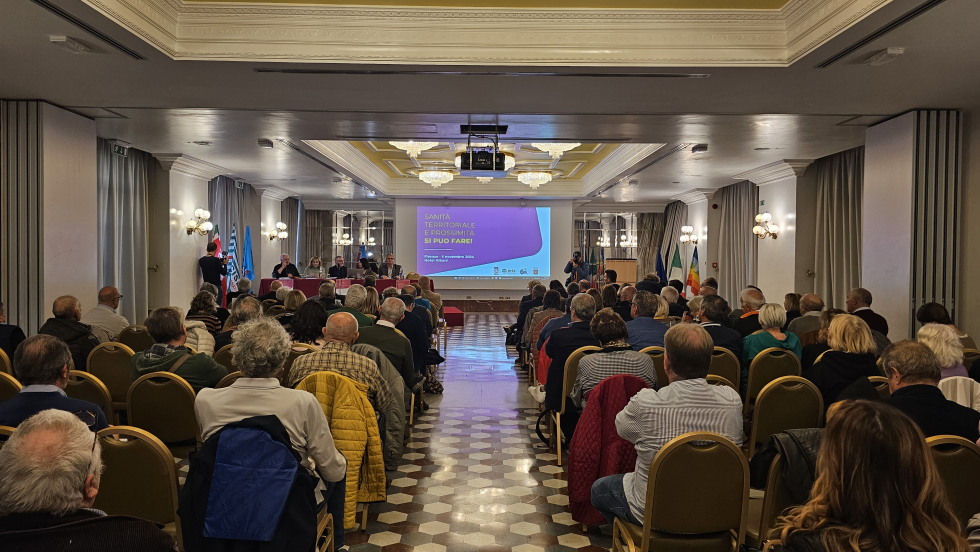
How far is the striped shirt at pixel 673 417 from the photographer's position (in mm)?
Answer: 2594

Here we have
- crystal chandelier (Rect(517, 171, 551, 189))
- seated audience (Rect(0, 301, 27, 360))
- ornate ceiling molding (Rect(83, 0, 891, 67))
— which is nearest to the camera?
seated audience (Rect(0, 301, 27, 360))

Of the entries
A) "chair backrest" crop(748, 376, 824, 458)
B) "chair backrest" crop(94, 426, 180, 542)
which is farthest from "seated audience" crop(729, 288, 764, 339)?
"chair backrest" crop(94, 426, 180, 542)

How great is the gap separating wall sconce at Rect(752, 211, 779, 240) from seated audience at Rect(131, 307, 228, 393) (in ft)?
36.0

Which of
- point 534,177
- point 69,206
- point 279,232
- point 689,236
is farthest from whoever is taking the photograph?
point 689,236

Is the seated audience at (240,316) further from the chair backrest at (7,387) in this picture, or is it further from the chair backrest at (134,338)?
the chair backrest at (7,387)

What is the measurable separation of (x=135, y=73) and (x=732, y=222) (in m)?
12.8

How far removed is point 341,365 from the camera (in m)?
3.47

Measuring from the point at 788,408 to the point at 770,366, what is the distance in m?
0.88

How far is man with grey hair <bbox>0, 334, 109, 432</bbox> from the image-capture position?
2637mm

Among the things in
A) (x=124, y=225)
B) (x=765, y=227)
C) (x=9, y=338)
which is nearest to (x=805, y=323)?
(x=9, y=338)

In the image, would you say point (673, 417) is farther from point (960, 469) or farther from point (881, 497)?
point (881, 497)

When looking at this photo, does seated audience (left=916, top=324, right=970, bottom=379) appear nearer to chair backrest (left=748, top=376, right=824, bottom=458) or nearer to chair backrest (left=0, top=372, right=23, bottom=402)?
chair backrest (left=748, top=376, right=824, bottom=458)

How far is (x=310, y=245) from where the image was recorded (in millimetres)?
20984

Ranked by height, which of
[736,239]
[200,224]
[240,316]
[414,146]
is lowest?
[240,316]
